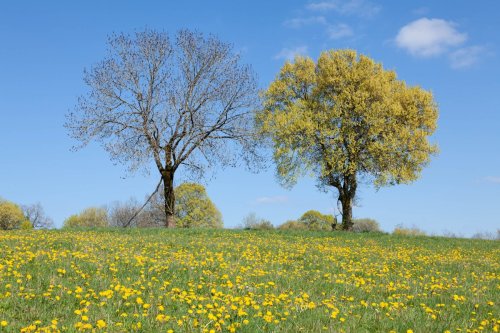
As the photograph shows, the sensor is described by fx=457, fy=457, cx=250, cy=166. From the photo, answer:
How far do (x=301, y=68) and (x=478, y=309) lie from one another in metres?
30.4

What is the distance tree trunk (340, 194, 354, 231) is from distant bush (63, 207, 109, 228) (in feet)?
213

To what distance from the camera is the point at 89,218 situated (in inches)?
3652

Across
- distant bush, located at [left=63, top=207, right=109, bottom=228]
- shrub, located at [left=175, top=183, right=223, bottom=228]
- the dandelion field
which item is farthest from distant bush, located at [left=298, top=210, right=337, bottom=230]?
the dandelion field

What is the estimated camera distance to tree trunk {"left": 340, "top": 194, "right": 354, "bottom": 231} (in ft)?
120

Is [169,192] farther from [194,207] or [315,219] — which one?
[315,219]

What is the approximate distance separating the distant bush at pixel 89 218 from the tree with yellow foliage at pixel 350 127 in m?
64.6

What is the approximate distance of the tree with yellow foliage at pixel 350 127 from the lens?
3466 cm

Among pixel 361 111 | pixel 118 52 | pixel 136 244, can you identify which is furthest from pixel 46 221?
pixel 136 244

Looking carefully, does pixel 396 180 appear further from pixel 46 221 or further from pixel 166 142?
pixel 46 221

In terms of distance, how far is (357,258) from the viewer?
17219 mm

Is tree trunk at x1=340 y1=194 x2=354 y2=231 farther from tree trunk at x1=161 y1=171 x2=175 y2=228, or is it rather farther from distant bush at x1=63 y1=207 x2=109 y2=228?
distant bush at x1=63 y1=207 x2=109 y2=228

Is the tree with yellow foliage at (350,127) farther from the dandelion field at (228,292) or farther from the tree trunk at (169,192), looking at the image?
the dandelion field at (228,292)

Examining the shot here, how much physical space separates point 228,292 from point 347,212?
2827cm

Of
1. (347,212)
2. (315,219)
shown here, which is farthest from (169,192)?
(315,219)
